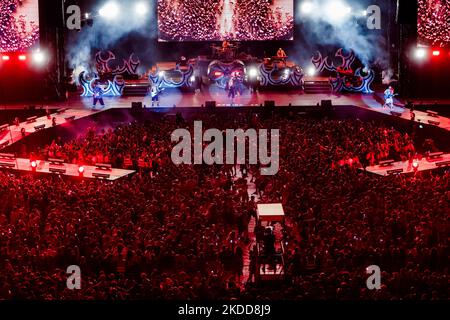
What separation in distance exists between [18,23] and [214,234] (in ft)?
62.3

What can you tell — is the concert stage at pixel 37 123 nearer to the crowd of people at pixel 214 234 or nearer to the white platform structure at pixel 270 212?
the crowd of people at pixel 214 234

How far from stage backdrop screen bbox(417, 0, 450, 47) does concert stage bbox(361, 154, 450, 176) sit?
10243 millimetres

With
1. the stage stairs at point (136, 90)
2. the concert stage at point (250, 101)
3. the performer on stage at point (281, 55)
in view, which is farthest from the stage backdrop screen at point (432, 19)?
the stage stairs at point (136, 90)

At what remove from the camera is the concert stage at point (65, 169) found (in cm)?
2150

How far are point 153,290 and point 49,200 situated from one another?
5866 mm

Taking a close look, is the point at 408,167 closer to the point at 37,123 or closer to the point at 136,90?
the point at 37,123

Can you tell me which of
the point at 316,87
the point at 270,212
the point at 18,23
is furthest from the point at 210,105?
the point at 270,212

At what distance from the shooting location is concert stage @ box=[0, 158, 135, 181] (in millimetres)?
21500

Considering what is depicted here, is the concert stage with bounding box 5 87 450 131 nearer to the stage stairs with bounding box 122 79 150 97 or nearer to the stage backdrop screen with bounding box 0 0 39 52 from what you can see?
the stage stairs with bounding box 122 79 150 97

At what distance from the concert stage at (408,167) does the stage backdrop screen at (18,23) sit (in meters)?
15.7

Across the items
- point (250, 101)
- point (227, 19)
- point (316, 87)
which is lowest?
point (250, 101)

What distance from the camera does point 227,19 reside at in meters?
39.1
